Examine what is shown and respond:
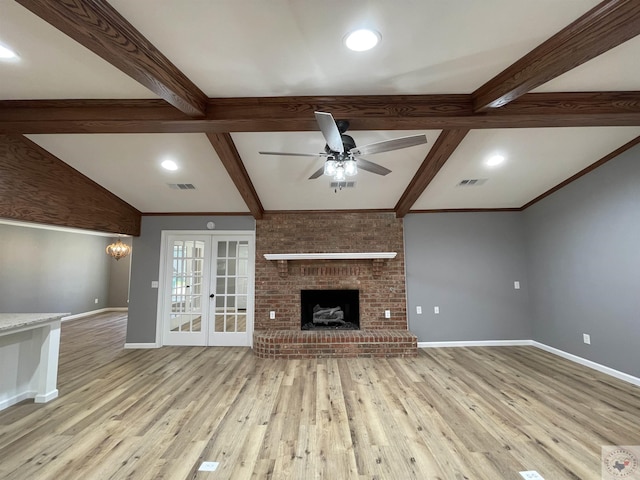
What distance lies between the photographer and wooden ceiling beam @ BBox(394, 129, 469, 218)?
2955 mm

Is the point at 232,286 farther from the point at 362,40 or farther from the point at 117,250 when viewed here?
the point at 117,250

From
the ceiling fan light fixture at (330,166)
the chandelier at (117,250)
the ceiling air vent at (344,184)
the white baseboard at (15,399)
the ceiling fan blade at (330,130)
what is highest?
the ceiling air vent at (344,184)

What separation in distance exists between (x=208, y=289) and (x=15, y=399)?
2567 millimetres

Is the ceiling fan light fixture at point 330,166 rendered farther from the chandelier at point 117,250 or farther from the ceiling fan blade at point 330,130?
the chandelier at point 117,250

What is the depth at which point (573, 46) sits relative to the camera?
1.73m

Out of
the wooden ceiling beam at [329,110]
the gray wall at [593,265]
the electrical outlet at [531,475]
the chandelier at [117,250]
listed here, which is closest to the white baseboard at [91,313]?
the chandelier at [117,250]

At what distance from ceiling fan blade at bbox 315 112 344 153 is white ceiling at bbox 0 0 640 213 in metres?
0.46

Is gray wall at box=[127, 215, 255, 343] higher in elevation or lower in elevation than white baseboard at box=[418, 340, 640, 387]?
higher

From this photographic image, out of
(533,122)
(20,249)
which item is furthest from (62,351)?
(533,122)

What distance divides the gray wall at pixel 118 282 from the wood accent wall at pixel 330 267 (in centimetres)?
630

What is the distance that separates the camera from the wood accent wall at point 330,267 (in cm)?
488

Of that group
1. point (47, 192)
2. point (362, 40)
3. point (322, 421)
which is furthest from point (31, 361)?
point (362, 40)

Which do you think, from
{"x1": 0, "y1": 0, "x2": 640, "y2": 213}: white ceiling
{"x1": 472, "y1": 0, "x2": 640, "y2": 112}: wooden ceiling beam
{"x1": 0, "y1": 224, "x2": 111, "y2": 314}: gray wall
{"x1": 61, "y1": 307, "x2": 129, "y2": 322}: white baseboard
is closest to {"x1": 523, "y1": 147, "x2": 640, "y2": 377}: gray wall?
{"x1": 0, "y1": 0, "x2": 640, "y2": 213}: white ceiling

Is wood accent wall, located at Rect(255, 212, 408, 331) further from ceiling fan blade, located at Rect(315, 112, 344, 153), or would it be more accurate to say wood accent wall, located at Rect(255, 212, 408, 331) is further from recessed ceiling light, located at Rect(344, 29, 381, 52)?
recessed ceiling light, located at Rect(344, 29, 381, 52)
